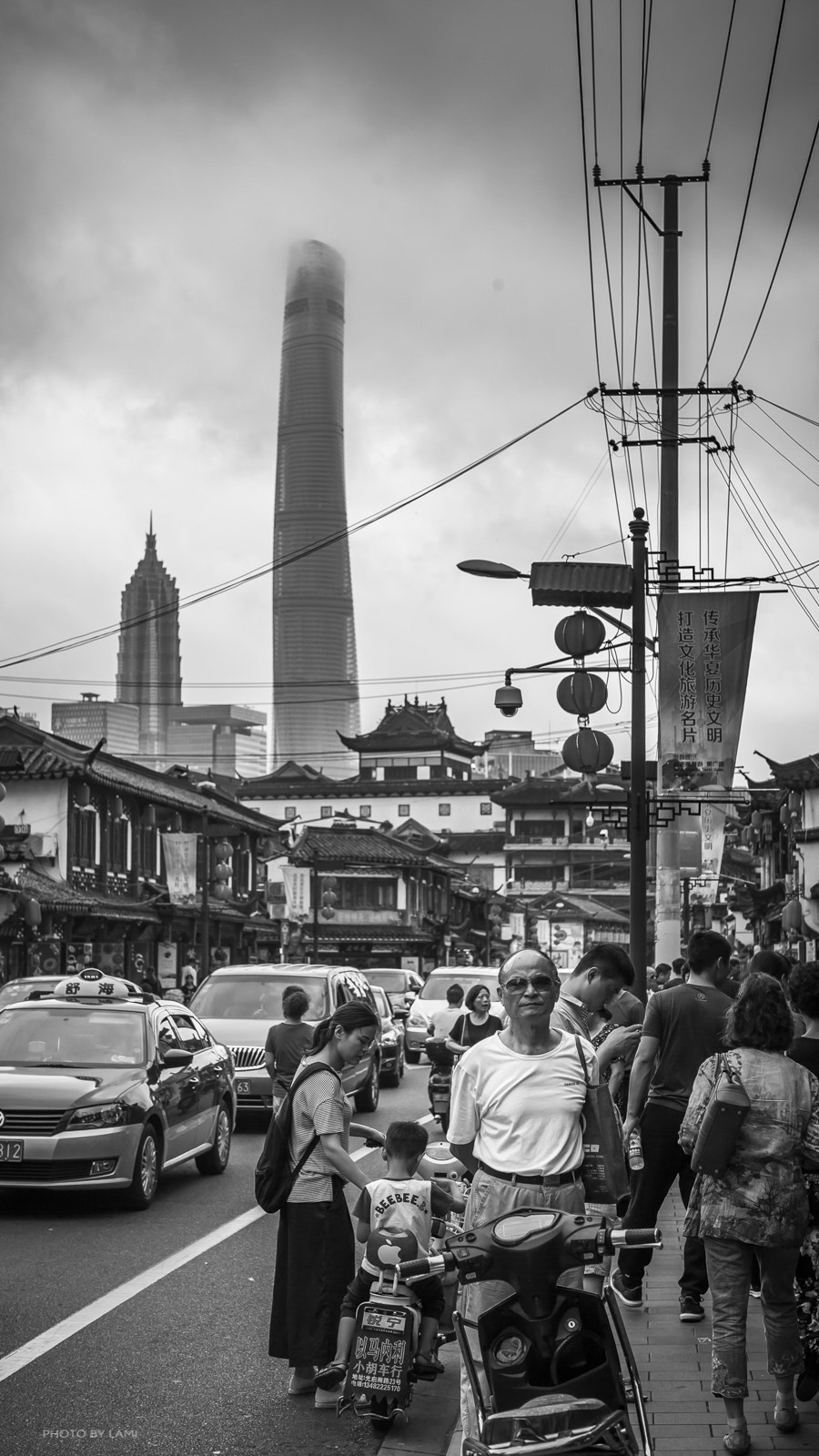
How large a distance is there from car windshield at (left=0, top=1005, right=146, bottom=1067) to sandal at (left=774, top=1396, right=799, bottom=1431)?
745cm

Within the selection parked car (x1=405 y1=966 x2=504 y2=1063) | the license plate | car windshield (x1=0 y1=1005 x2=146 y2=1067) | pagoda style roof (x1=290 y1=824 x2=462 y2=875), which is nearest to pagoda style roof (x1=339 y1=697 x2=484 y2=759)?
pagoda style roof (x1=290 y1=824 x2=462 y2=875)

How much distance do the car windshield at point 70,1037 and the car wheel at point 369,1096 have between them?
691cm

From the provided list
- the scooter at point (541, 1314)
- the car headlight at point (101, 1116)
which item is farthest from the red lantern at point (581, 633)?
the scooter at point (541, 1314)

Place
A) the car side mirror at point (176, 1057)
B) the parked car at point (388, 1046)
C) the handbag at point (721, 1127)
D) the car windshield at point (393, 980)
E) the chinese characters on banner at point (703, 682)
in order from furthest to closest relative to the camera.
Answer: the car windshield at point (393, 980) → the parked car at point (388, 1046) → the chinese characters on banner at point (703, 682) → the car side mirror at point (176, 1057) → the handbag at point (721, 1127)

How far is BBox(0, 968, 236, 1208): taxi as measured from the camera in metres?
11.4

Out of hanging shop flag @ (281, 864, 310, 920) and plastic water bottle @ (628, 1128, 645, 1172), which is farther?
hanging shop flag @ (281, 864, 310, 920)

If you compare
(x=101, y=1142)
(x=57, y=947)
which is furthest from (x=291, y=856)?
(x=101, y=1142)

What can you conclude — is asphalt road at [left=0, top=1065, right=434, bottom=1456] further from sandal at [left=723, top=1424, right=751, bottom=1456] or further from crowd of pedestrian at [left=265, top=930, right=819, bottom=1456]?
sandal at [left=723, top=1424, right=751, bottom=1456]

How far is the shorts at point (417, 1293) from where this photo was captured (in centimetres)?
664

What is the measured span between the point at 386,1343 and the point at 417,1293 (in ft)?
1.22

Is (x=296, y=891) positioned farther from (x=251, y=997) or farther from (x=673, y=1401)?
(x=673, y=1401)

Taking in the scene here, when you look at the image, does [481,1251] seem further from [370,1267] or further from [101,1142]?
[101,1142]

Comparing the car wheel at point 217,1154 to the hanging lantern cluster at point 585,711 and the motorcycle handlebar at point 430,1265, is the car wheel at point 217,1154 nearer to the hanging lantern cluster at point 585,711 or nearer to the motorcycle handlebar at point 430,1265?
the hanging lantern cluster at point 585,711

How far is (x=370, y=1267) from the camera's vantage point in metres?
6.66
